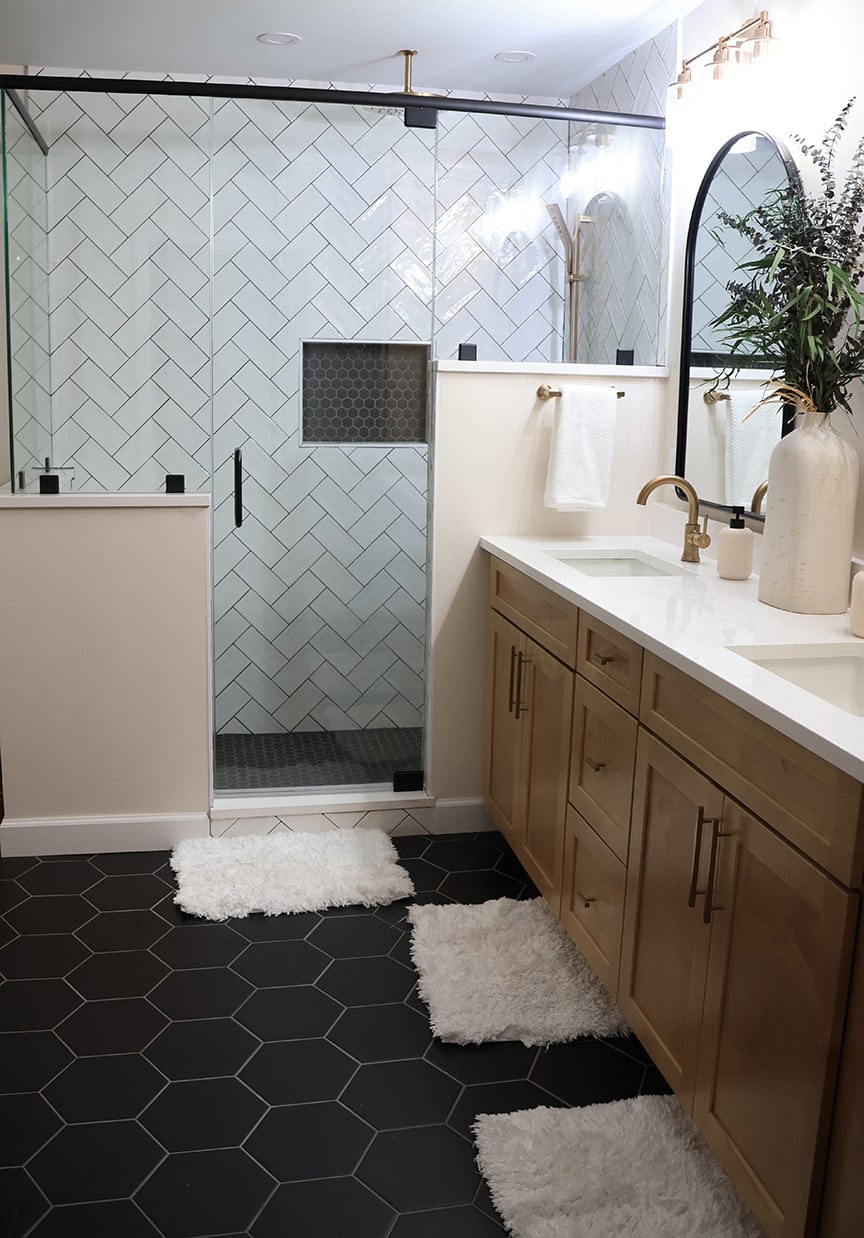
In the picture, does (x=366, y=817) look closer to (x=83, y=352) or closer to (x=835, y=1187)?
(x=83, y=352)

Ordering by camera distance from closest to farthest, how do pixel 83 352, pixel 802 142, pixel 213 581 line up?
pixel 802 142 < pixel 83 352 < pixel 213 581

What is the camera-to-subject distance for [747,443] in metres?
2.67

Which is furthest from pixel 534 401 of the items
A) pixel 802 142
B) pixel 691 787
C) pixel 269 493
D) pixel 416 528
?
pixel 691 787

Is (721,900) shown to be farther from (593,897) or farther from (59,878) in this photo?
(59,878)

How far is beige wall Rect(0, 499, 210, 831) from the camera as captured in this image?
3066 mm

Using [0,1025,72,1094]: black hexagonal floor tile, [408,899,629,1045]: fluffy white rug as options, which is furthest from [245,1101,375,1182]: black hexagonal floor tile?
[0,1025,72,1094]: black hexagonal floor tile

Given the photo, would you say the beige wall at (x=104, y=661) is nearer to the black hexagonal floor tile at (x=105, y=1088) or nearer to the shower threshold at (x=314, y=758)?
the shower threshold at (x=314, y=758)

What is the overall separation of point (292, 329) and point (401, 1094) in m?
1.98

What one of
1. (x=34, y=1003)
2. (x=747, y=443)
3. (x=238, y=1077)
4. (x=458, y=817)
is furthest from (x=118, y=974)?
(x=747, y=443)

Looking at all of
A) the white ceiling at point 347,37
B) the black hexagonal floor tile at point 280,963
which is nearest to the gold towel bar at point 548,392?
the white ceiling at point 347,37

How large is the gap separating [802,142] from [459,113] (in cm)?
105

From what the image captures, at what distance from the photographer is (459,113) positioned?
120 inches

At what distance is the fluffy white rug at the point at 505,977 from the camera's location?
2.31 metres

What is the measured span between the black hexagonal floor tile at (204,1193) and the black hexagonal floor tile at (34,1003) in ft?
1.80
